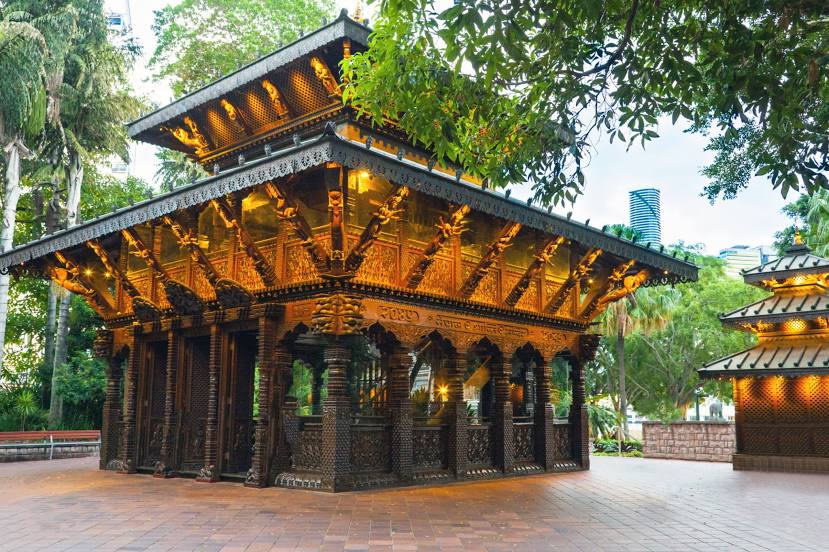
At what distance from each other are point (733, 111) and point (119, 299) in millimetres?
14072

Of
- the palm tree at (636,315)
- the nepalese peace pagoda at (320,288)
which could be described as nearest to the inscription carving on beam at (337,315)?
the nepalese peace pagoda at (320,288)

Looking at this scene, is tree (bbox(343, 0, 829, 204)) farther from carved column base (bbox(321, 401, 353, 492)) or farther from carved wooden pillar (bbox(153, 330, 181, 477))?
carved wooden pillar (bbox(153, 330, 181, 477))

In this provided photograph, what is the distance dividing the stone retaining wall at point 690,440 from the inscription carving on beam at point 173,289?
1422cm

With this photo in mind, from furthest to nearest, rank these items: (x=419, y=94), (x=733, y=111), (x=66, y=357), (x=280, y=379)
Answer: (x=66, y=357)
(x=280, y=379)
(x=419, y=94)
(x=733, y=111)

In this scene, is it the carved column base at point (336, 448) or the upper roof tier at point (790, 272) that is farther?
the upper roof tier at point (790, 272)

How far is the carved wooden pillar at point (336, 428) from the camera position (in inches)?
440

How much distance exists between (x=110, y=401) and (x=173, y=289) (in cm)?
424

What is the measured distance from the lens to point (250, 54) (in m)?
28.6

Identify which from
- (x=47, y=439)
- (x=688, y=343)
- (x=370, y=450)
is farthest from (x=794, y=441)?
(x=688, y=343)

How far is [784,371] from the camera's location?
53.7ft

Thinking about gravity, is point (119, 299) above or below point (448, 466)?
above

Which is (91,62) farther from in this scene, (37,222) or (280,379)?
(280,379)

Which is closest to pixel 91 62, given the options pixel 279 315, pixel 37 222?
pixel 37 222

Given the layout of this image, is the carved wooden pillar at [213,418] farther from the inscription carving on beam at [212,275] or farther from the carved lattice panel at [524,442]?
the carved lattice panel at [524,442]
